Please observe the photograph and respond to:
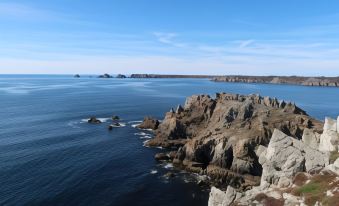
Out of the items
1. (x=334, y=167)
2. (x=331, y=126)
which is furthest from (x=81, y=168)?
(x=334, y=167)

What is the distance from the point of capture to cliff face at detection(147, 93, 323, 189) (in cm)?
7612

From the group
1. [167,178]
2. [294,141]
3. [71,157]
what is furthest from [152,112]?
[294,141]

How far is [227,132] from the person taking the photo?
90.4 m

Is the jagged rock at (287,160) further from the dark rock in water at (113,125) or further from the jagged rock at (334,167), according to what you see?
the dark rock in water at (113,125)

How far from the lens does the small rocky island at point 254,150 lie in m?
48.3

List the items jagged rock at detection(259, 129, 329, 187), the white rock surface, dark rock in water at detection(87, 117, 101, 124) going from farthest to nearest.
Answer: dark rock in water at detection(87, 117, 101, 124)
the white rock surface
jagged rock at detection(259, 129, 329, 187)

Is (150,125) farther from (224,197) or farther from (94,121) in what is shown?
(224,197)

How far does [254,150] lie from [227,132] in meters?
12.0

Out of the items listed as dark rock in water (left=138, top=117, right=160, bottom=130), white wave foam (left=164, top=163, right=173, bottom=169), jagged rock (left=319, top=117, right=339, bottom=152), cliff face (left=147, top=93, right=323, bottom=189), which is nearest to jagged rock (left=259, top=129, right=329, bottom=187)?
A: jagged rock (left=319, top=117, right=339, bottom=152)

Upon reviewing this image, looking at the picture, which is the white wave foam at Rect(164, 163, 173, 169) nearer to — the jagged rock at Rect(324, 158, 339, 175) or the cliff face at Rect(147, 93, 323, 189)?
the cliff face at Rect(147, 93, 323, 189)

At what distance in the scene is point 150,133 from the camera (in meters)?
119

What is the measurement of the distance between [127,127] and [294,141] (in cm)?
7897

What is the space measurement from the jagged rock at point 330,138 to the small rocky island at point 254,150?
15cm

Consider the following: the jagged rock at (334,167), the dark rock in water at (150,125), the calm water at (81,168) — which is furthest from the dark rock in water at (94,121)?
the jagged rock at (334,167)
